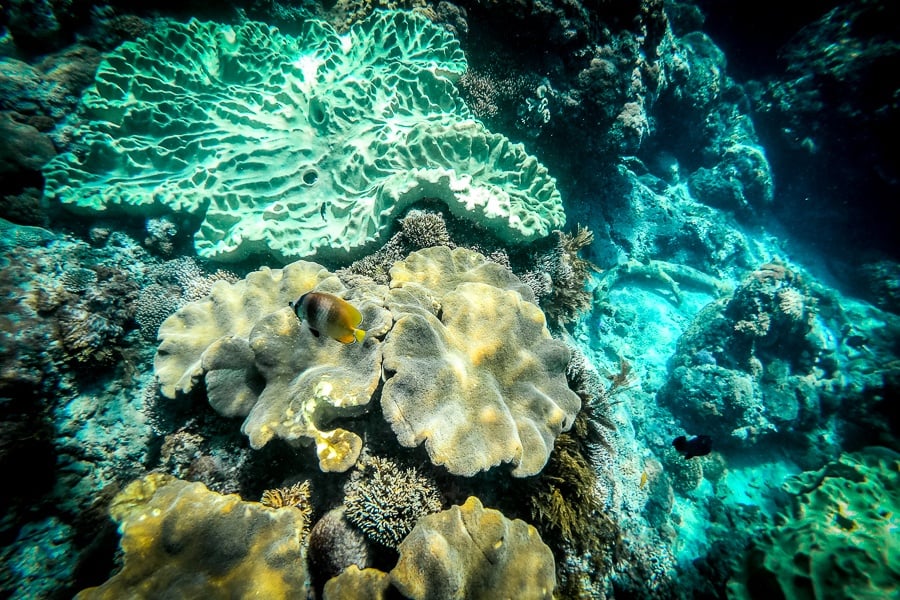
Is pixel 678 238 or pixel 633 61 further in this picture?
pixel 678 238

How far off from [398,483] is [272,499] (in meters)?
0.96

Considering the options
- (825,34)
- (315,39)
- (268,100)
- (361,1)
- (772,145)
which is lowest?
(268,100)

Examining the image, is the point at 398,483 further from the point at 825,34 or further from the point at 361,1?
the point at 825,34

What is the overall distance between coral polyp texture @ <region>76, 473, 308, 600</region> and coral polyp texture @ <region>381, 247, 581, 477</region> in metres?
1.03

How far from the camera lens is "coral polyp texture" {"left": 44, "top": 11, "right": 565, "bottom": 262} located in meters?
4.07

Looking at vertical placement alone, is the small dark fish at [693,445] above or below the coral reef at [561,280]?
below

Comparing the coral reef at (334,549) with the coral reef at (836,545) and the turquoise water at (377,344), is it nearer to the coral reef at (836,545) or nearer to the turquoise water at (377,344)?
the turquoise water at (377,344)

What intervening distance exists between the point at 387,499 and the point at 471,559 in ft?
2.18

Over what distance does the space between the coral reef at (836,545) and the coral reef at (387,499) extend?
5.16 m

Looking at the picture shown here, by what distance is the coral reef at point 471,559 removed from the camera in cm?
206

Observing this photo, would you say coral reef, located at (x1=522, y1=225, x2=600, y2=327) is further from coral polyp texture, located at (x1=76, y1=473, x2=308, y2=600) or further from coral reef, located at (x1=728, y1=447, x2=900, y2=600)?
coral reef, located at (x1=728, y1=447, x2=900, y2=600)

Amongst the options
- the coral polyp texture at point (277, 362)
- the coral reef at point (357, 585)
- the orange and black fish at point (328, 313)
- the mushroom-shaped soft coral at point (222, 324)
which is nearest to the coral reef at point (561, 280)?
the coral polyp texture at point (277, 362)

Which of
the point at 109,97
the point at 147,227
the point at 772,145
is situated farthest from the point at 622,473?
the point at 772,145

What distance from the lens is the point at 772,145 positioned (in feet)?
42.2
